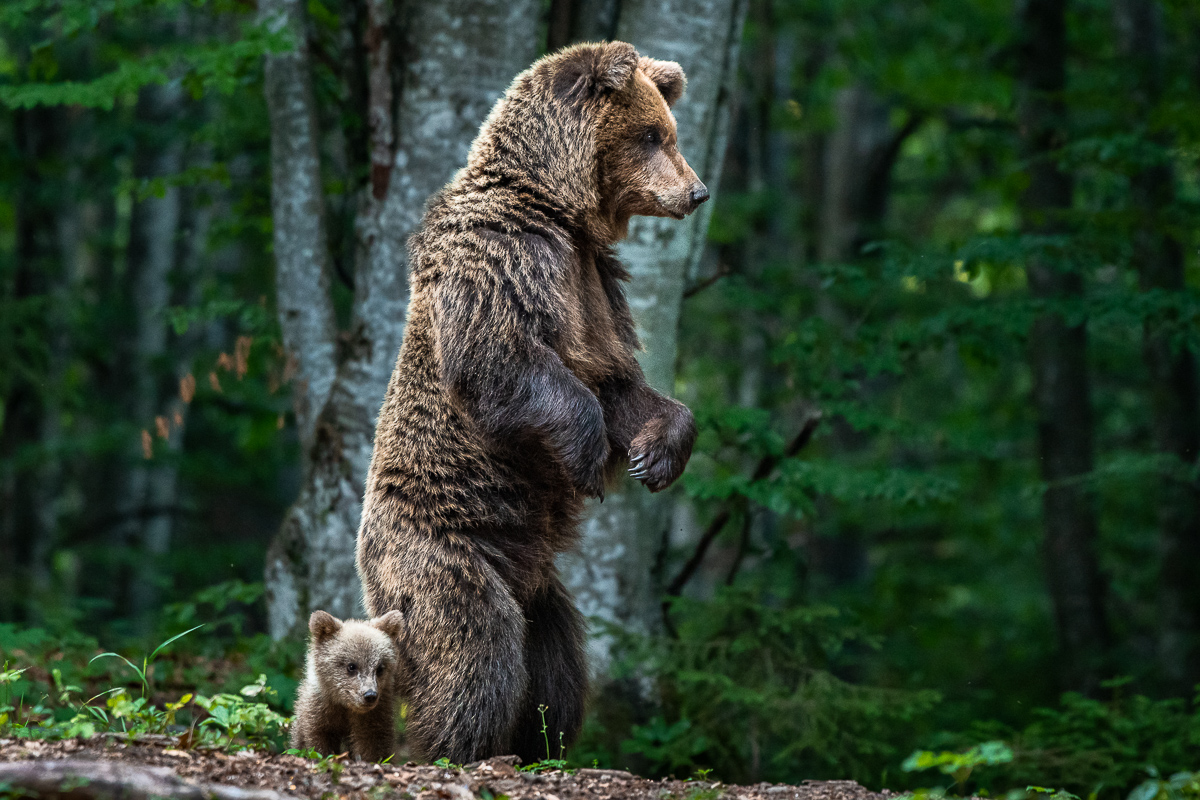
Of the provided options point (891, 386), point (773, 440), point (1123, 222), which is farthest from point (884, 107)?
point (773, 440)

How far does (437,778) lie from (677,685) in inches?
124

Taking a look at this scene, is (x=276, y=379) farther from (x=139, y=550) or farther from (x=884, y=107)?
(x=884, y=107)

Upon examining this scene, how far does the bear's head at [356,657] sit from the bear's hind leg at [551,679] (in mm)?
625

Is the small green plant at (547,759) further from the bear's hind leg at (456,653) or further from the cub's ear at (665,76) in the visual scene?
the cub's ear at (665,76)

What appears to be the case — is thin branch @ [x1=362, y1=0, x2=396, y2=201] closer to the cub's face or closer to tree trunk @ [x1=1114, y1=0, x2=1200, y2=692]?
the cub's face

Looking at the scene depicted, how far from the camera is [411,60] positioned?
6195 mm

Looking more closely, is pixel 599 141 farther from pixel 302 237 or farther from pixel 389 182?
pixel 302 237

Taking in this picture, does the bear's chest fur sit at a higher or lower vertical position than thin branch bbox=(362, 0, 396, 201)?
lower

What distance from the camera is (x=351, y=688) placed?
409 centimetres

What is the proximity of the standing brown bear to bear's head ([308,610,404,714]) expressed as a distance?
3.8 inches

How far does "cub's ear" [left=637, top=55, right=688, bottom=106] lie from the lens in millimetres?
4586

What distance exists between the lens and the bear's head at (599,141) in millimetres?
4344

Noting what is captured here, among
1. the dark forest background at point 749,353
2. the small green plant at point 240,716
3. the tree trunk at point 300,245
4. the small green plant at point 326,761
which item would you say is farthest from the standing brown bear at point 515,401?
the tree trunk at point 300,245

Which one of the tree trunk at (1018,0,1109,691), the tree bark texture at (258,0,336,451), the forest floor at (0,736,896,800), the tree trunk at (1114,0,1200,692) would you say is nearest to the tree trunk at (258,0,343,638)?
the tree bark texture at (258,0,336,451)
